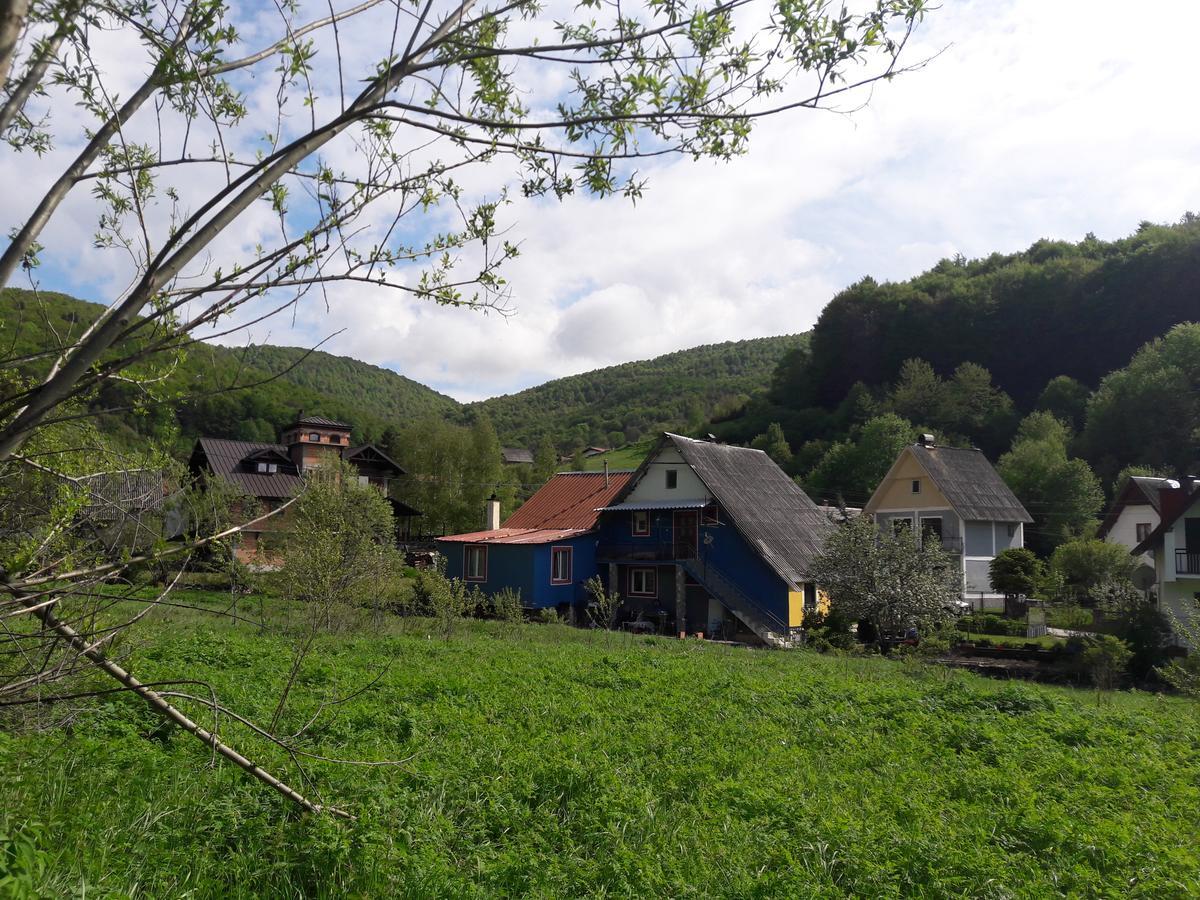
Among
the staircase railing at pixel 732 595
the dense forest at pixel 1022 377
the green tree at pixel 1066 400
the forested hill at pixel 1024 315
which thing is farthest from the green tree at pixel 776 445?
the staircase railing at pixel 732 595

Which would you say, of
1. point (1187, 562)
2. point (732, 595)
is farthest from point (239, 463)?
point (1187, 562)

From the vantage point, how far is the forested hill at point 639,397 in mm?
100500

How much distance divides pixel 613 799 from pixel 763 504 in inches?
1007

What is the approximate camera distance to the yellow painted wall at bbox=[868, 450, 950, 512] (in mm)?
36656

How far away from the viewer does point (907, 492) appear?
125 ft

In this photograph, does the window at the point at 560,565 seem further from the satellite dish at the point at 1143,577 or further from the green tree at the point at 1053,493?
the green tree at the point at 1053,493

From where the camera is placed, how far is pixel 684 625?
29875 millimetres

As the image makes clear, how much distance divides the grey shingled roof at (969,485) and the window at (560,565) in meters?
16.7

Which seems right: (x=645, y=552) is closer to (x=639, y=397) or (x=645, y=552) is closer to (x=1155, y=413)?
(x=1155, y=413)

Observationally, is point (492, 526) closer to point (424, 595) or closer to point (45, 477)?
point (424, 595)

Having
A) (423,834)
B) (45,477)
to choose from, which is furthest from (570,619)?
(45,477)

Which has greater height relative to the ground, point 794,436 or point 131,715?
point 794,436

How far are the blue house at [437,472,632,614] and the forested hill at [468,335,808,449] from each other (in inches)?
1837

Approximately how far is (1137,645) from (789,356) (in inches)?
2493
